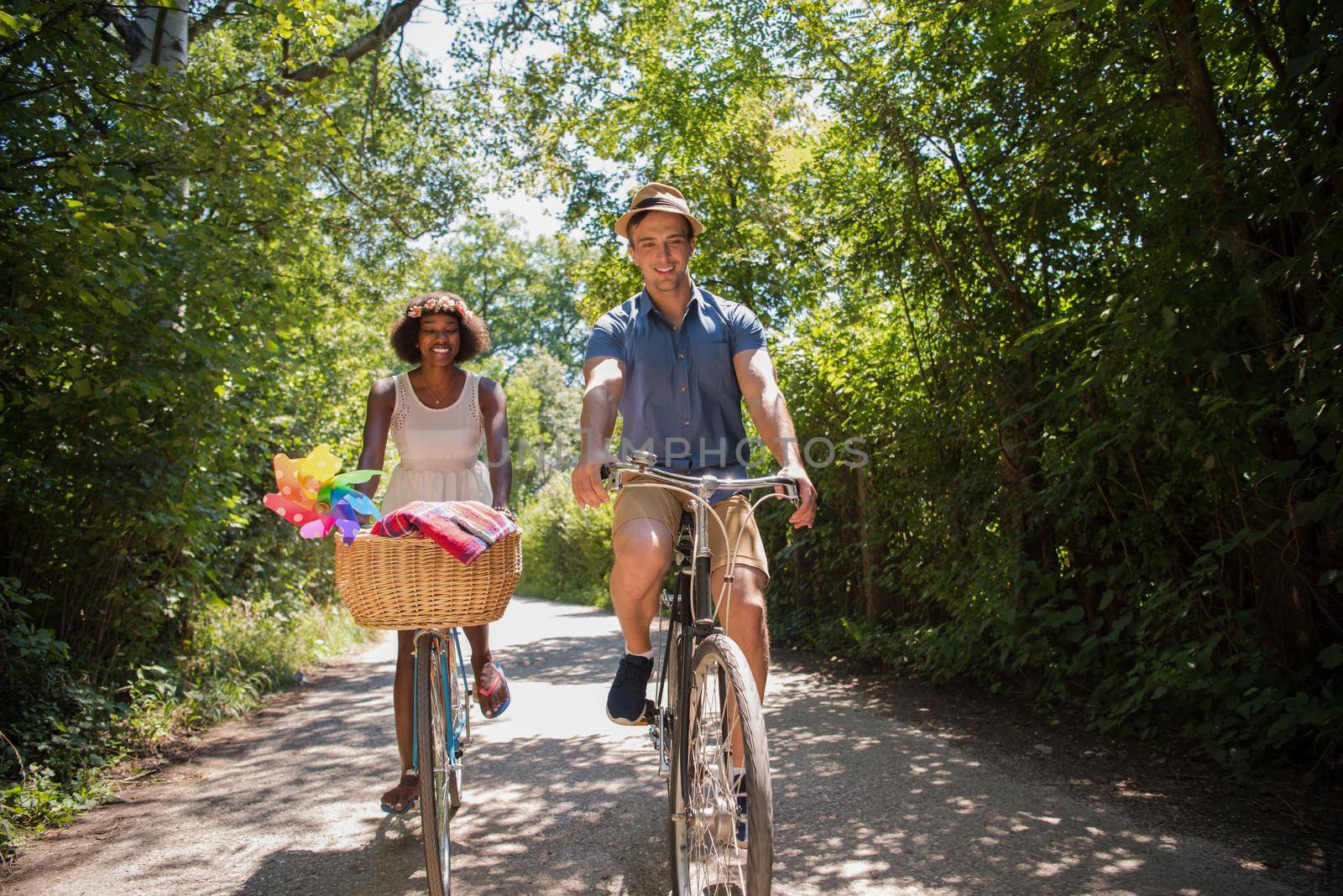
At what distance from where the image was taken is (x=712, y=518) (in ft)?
11.0

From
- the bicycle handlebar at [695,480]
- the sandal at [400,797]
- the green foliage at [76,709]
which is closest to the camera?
the bicycle handlebar at [695,480]

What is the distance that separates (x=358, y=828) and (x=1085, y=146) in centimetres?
519

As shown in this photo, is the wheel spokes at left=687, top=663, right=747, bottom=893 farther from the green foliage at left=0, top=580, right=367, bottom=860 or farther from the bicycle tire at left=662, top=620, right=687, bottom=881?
the green foliage at left=0, top=580, right=367, bottom=860

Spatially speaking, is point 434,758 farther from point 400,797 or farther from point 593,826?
point 593,826

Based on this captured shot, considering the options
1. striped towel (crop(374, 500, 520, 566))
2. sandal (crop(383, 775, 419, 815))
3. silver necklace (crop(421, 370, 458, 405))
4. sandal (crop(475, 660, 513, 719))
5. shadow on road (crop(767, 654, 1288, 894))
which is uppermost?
silver necklace (crop(421, 370, 458, 405))

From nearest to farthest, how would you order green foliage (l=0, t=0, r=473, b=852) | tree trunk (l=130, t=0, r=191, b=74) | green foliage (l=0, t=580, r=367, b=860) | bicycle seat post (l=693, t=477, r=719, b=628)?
bicycle seat post (l=693, t=477, r=719, b=628), green foliage (l=0, t=580, r=367, b=860), green foliage (l=0, t=0, r=473, b=852), tree trunk (l=130, t=0, r=191, b=74)

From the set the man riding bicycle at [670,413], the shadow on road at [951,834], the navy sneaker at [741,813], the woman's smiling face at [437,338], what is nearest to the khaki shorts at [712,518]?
the man riding bicycle at [670,413]

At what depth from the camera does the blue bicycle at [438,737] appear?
3.31 metres

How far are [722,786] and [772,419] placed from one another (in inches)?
50.6

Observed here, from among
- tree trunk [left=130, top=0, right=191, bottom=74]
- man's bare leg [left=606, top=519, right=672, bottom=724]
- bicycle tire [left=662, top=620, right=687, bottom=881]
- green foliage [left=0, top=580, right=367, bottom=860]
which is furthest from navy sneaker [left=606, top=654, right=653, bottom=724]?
tree trunk [left=130, top=0, right=191, bottom=74]

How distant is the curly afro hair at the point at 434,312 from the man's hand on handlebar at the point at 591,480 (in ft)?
4.25

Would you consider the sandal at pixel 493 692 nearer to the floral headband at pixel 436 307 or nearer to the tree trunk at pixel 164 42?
the floral headband at pixel 436 307

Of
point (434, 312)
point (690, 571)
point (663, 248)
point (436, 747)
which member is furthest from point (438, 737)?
point (663, 248)

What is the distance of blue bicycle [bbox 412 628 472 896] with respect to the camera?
3.31 meters
